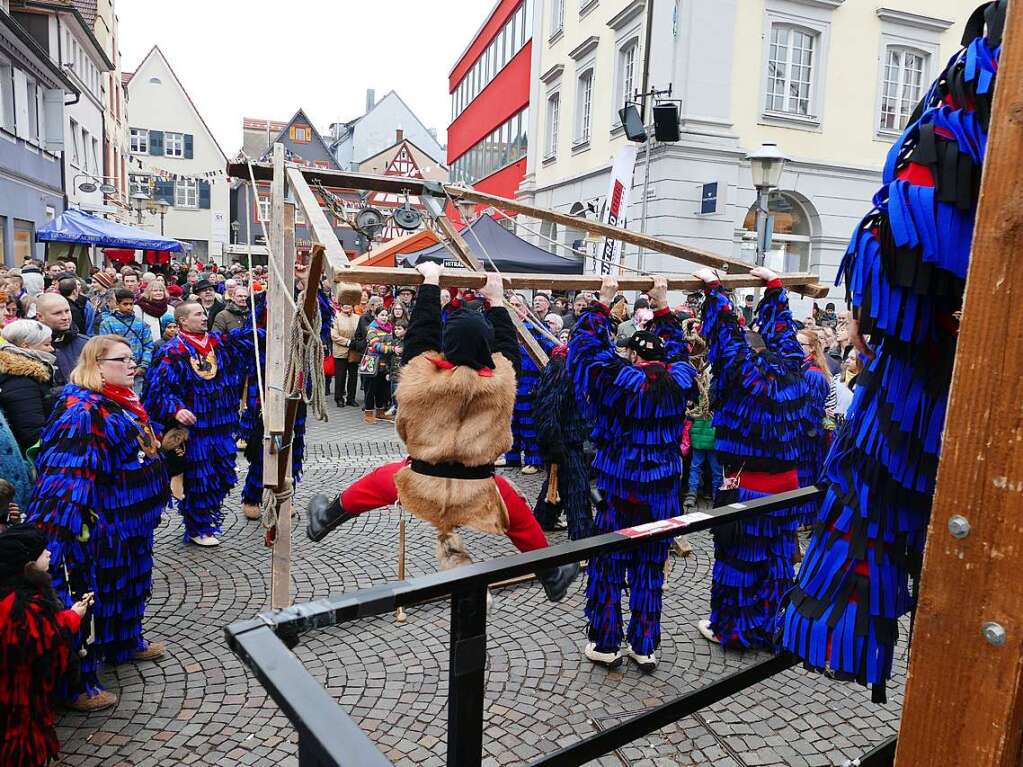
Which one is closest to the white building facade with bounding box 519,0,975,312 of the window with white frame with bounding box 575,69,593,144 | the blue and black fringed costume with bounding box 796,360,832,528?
the window with white frame with bounding box 575,69,593,144

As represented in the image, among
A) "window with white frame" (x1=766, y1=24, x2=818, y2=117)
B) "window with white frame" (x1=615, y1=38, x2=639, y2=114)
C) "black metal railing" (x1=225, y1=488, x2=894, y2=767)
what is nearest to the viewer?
"black metal railing" (x1=225, y1=488, x2=894, y2=767)

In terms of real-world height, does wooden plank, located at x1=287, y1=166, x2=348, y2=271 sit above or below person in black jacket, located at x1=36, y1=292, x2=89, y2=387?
above

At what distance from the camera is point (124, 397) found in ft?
12.0

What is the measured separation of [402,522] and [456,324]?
1.34m

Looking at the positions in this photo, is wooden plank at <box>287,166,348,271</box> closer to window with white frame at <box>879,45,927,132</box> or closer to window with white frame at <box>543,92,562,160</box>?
window with white frame at <box>879,45,927,132</box>

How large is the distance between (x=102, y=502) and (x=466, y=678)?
287 cm

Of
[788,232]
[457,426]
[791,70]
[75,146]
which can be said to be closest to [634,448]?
[457,426]

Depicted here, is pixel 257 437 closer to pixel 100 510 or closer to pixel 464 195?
pixel 100 510

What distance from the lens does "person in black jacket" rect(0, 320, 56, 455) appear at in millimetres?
4035

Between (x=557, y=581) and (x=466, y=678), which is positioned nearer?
(x=466, y=678)

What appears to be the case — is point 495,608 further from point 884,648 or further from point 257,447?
point 884,648

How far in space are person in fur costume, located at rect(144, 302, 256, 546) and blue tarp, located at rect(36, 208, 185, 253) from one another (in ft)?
39.5

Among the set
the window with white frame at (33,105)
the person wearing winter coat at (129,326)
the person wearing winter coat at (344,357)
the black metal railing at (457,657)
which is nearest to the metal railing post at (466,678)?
the black metal railing at (457,657)

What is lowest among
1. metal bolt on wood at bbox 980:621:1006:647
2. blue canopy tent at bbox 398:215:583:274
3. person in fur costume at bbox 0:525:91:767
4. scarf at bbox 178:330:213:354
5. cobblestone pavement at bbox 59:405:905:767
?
cobblestone pavement at bbox 59:405:905:767
